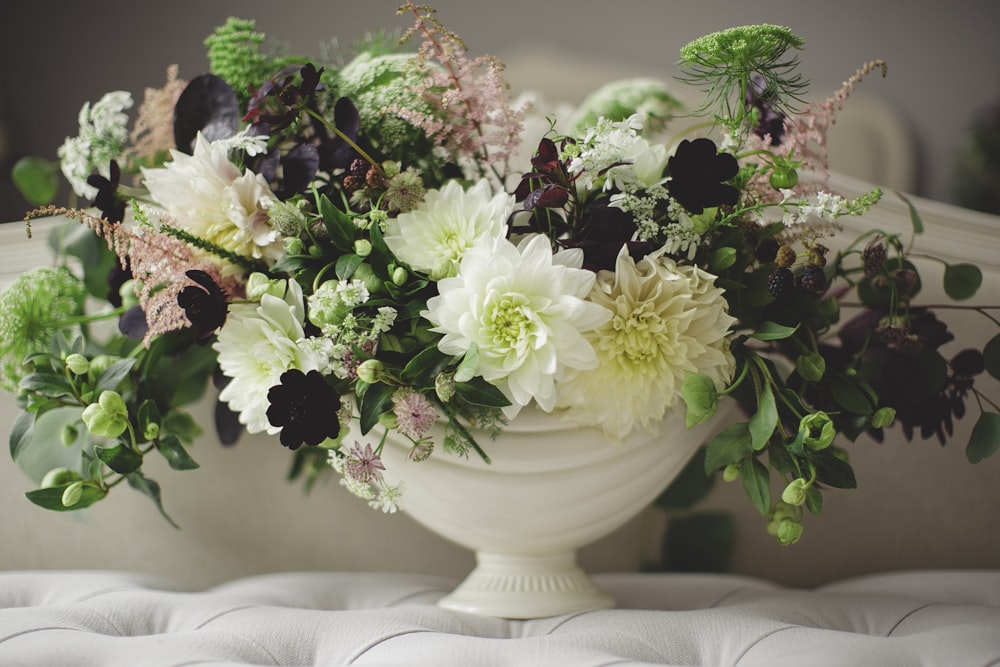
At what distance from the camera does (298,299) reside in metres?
0.55

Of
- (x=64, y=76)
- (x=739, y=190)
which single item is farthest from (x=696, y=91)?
(x=64, y=76)

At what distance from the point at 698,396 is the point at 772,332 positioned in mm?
75

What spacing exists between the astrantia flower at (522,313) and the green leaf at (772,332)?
129 mm

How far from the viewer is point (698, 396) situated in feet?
1.73

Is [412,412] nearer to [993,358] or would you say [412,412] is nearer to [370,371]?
[370,371]

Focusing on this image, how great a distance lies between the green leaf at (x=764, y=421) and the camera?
0.52 meters

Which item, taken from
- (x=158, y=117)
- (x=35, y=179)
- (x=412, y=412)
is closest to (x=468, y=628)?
(x=412, y=412)

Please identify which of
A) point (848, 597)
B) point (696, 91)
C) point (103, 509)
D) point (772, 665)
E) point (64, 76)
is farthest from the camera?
point (64, 76)

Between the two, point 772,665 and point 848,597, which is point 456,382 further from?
point 848,597

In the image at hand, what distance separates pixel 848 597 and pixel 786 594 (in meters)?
0.05

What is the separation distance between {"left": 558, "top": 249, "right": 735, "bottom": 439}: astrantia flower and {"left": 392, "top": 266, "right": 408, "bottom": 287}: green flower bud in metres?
0.13

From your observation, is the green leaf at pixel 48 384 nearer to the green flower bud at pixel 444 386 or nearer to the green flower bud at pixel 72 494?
the green flower bud at pixel 72 494

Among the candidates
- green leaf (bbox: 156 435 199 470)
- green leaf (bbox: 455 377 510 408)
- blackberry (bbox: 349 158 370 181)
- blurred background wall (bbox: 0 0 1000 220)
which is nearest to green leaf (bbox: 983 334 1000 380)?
green leaf (bbox: 455 377 510 408)

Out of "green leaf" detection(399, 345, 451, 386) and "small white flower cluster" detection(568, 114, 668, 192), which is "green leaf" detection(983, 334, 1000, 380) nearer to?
"small white flower cluster" detection(568, 114, 668, 192)
